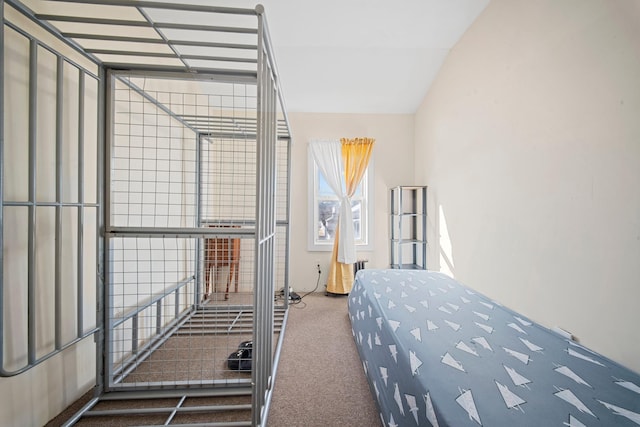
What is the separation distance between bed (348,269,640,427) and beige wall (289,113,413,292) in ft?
5.38

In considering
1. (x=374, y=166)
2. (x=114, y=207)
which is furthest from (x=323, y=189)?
(x=114, y=207)

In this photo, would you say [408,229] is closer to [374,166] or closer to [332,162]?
[374,166]

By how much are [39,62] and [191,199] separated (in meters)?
1.42

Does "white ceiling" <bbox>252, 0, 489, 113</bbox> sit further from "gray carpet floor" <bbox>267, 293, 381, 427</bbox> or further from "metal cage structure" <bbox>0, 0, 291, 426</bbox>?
"gray carpet floor" <bbox>267, 293, 381, 427</bbox>

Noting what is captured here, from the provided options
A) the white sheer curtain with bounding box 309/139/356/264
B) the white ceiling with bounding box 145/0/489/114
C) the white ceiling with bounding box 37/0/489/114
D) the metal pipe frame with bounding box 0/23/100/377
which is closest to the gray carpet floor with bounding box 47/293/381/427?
the metal pipe frame with bounding box 0/23/100/377

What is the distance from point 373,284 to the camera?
1947 millimetres

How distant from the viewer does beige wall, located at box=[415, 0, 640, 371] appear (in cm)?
102

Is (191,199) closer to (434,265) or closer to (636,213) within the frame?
(434,265)

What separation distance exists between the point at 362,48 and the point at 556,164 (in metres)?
1.84

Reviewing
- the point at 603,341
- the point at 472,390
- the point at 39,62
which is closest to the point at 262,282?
the point at 472,390

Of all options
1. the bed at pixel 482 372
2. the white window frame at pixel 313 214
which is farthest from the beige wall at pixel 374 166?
the bed at pixel 482 372

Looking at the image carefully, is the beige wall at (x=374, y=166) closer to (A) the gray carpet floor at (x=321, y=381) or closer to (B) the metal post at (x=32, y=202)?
(A) the gray carpet floor at (x=321, y=381)

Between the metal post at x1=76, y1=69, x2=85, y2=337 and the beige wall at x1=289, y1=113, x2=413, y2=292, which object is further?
the beige wall at x1=289, y1=113, x2=413, y2=292

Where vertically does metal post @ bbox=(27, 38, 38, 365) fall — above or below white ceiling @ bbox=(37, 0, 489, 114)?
below
